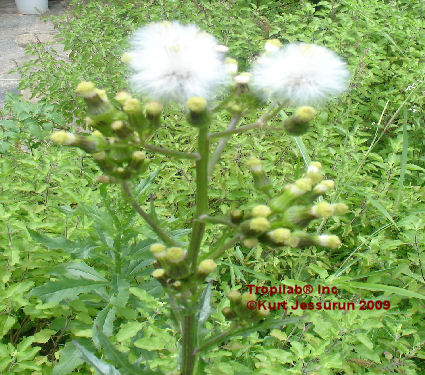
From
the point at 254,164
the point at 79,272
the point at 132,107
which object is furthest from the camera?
the point at 79,272

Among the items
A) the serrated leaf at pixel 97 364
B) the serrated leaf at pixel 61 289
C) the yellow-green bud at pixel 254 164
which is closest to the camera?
the yellow-green bud at pixel 254 164

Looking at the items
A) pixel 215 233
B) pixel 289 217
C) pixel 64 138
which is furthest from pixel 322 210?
pixel 215 233

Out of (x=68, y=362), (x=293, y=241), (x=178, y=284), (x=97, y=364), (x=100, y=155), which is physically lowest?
(x=68, y=362)

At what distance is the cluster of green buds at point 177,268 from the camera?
113 cm

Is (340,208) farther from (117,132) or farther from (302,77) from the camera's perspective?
(117,132)

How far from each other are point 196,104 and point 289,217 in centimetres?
39

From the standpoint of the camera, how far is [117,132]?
43.2 inches

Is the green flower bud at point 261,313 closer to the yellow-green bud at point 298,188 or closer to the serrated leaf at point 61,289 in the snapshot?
the yellow-green bud at point 298,188

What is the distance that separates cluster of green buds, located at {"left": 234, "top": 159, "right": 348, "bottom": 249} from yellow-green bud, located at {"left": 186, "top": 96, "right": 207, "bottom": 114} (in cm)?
30

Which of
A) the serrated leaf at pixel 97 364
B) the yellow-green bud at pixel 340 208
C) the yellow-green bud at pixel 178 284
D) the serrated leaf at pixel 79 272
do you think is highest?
the yellow-green bud at pixel 340 208

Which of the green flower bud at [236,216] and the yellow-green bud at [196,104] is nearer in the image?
the yellow-green bud at [196,104]

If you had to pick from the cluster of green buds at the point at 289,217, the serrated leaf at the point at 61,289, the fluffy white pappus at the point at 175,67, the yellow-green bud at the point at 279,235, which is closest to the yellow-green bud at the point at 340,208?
the cluster of green buds at the point at 289,217

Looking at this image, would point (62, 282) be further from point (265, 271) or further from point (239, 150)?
point (239, 150)

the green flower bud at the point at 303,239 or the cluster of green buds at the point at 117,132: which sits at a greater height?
the cluster of green buds at the point at 117,132
